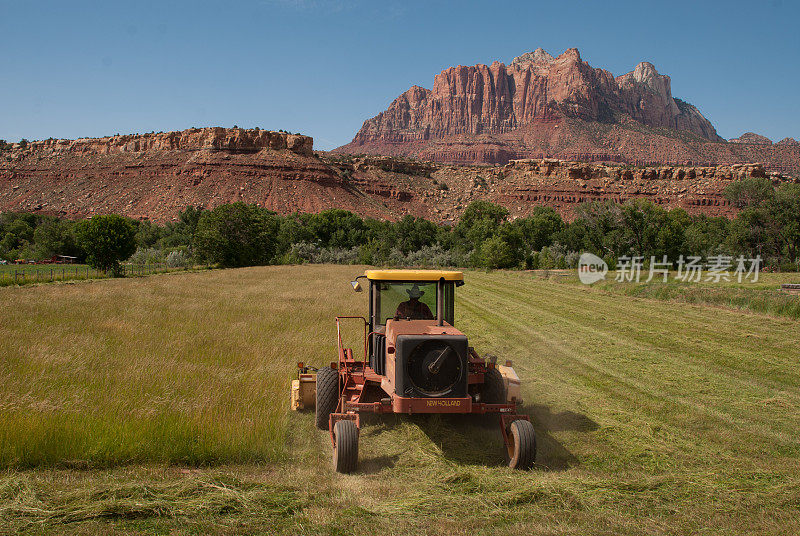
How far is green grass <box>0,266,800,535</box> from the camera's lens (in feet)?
16.5

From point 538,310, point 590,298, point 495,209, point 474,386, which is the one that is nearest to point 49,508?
point 474,386

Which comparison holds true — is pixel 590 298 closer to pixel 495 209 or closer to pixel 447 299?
pixel 447 299

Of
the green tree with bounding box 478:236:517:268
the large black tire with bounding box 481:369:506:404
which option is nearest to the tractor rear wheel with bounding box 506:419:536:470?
the large black tire with bounding box 481:369:506:404

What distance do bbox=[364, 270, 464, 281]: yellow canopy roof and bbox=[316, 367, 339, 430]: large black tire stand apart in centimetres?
157

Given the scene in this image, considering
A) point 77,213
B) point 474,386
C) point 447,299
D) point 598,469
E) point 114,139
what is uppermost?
point 114,139

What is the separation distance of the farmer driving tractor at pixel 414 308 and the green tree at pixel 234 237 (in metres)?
54.6

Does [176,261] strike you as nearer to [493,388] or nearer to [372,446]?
[372,446]

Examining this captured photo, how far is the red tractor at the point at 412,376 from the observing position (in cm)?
636

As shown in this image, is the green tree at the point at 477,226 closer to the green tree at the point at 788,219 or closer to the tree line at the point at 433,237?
the tree line at the point at 433,237

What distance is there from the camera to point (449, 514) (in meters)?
5.17

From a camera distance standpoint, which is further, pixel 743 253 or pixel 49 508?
pixel 743 253

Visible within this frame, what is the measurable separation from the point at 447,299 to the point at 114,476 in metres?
4.89

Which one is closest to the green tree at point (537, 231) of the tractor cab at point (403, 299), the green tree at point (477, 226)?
the green tree at point (477, 226)

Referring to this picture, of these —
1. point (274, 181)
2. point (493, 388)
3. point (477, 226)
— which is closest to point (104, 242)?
point (477, 226)
